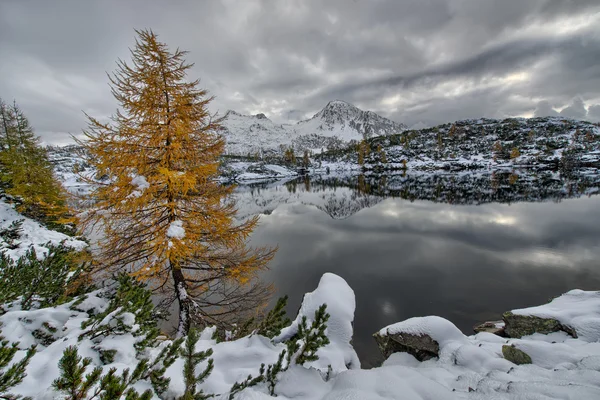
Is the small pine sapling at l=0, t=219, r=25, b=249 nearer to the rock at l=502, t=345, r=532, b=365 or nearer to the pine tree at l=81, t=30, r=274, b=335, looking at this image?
the pine tree at l=81, t=30, r=274, b=335

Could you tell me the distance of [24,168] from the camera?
18438mm

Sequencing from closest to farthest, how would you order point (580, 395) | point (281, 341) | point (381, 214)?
1. point (580, 395)
2. point (281, 341)
3. point (381, 214)

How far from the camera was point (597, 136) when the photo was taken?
132625 millimetres

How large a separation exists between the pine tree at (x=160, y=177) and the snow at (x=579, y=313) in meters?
9.45

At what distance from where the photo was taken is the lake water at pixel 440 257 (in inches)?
473

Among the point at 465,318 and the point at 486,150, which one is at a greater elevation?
the point at 486,150

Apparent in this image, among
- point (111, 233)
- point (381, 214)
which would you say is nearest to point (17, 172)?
point (111, 233)

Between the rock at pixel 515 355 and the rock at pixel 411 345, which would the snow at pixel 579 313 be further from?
the rock at pixel 411 345

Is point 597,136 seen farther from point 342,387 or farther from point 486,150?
point 342,387

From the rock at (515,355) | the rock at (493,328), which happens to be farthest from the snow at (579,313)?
the rock at (515,355)

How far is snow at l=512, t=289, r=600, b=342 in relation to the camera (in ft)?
20.1

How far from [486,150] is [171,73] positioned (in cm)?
17952

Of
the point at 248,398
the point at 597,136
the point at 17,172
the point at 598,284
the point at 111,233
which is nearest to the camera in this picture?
the point at 248,398

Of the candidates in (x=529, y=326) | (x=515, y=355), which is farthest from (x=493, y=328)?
(x=515, y=355)
